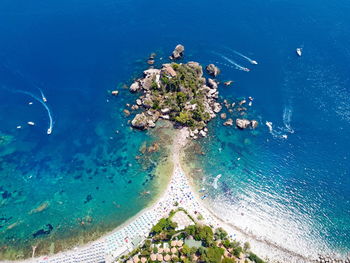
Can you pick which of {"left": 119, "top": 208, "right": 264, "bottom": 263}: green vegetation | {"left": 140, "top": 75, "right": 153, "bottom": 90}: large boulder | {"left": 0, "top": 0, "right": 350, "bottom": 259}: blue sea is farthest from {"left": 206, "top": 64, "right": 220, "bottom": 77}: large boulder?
{"left": 119, "top": 208, "right": 264, "bottom": 263}: green vegetation

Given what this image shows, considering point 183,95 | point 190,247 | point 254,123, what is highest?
Result: point 183,95

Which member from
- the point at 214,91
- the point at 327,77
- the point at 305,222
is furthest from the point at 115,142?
the point at 327,77

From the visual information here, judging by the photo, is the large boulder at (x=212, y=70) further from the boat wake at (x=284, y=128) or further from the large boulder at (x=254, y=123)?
the boat wake at (x=284, y=128)

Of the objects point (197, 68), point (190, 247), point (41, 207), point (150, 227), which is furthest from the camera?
point (197, 68)

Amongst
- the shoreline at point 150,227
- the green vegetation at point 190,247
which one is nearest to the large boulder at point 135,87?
the shoreline at point 150,227

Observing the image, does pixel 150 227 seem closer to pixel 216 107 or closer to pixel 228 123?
pixel 228 123

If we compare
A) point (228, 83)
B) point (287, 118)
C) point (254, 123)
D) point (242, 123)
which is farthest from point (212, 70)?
point (287, 118)
